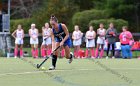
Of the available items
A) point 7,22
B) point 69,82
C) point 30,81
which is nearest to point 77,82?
point 69,82

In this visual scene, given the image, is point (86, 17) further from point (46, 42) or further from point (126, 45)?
point (126, 45)

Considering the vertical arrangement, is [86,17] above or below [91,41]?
above

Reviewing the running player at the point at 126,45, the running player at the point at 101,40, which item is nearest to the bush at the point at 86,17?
the running player at the point at 101,40

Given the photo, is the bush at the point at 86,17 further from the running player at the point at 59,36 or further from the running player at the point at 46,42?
the running player at the point at 59,36

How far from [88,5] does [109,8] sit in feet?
17.5

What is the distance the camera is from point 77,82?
46.5 feet

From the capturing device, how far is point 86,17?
43281 millimetres

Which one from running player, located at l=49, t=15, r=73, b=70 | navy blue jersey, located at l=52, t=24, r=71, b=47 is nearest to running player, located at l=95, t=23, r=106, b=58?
running player, located at l=49, t=15, r=73, b=70

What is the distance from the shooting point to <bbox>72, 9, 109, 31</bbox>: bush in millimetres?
42938

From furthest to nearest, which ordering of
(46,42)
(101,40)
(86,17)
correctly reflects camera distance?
(86,17)
(101,40)
(46,42)

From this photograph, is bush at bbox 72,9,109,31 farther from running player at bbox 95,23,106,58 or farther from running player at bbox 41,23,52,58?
running player at bbox 41,23,52,58

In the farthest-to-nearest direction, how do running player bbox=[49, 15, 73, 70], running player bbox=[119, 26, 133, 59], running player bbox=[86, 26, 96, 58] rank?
running player bbox=[86, 26, 96, 58] < running player bbox=[119, 26, 133, 59] < running player bbox=[49, 15, 73, 70]

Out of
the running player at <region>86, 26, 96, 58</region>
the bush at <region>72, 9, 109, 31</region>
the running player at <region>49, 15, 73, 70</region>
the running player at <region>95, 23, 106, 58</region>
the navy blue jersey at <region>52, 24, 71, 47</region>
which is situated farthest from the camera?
the bush at <region>72, 9, 109, 31</region>

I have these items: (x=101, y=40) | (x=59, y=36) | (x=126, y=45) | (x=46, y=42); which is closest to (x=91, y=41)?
(x=101, y=40)
